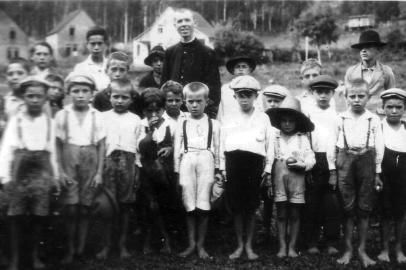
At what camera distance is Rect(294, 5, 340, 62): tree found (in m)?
38.2

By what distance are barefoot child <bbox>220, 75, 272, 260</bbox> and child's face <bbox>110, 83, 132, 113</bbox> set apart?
105 cm

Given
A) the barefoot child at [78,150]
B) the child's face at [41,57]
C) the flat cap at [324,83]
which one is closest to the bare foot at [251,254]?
the barefoot child at [78,150]

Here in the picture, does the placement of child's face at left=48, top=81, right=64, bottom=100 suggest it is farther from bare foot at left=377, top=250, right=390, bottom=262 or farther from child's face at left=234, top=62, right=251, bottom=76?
bare foot at left=377, top=250, right=390, bottom=262

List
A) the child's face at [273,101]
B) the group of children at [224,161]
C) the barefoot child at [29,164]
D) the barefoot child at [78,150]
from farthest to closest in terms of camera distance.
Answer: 1. the child's face at [273,101]
2. the group of children at [224,161]
3. the barefoot child at [78,150]
4. the barefoot child at [29,164]

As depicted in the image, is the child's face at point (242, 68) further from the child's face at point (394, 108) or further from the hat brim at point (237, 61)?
the child's face at point (394, 108)

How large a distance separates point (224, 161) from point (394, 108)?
183 centimetres

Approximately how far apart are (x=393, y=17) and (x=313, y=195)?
19885mm

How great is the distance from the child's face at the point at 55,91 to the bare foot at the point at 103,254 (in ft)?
5.75

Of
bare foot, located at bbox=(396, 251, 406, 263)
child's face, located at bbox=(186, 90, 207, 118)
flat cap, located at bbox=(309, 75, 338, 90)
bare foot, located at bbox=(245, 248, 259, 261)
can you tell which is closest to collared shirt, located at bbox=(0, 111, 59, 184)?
child's face, located at bbox=(186, 90, 207, 118)

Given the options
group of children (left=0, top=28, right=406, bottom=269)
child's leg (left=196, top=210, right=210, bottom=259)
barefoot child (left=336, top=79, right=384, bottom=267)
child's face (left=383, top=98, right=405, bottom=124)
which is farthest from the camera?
child's leg (left=196, top=210, right=210, bottom=259)

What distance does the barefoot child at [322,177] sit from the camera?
15.8ft

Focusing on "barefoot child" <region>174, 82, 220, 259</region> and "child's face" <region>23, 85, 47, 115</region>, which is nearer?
"child's face" <region>23, 85, 47, 115</region>

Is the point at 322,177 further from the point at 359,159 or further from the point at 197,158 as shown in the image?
the point at 197,158

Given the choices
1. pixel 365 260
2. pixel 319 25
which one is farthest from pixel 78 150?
pixel 319 25
